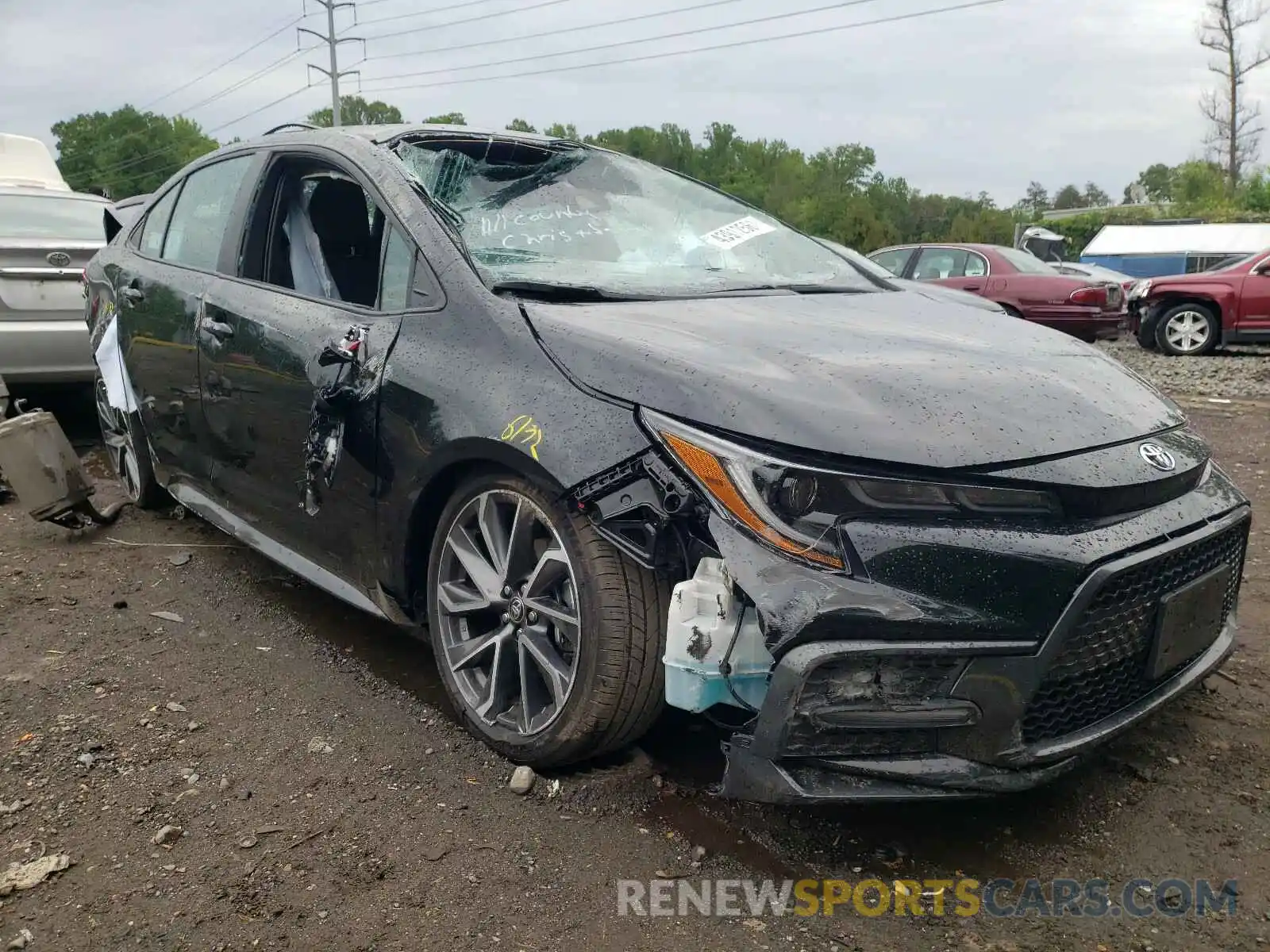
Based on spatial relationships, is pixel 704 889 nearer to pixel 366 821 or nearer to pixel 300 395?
pixel 366 821

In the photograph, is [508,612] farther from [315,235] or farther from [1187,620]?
[315,235]

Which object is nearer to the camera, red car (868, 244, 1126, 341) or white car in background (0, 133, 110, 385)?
white car in background (0, 133, 110, 385)

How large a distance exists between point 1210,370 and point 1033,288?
2.17 metres

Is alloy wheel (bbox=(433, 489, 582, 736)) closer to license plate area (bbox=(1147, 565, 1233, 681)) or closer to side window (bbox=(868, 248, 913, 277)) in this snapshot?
license plate area (bbox=(1147, 565, 1233, 681))

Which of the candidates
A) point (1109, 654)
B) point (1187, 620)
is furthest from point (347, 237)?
point (1187, 620)

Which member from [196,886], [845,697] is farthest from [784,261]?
[196,886]

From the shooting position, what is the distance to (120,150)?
78.1 m

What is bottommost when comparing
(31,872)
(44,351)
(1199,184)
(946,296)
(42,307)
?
(31,872)

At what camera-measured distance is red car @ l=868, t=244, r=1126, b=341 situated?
11852 mm

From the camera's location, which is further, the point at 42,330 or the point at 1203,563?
the point at 42,330

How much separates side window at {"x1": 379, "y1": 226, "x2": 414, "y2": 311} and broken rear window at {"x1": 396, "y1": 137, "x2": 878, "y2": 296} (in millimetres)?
165

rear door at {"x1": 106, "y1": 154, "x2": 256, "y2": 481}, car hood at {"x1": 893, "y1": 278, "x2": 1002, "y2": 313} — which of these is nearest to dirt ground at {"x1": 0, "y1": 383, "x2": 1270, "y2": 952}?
rear door at {"x1": 106, "y1": 154, "x2": 256, "y2": 481}

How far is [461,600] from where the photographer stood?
260 cm

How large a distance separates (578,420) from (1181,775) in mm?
1729
